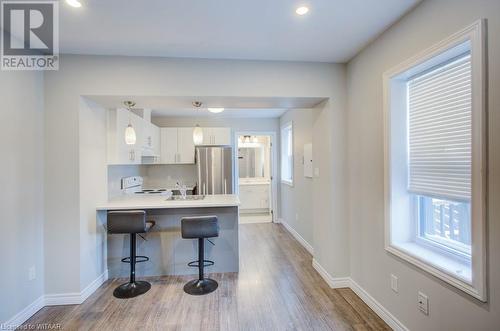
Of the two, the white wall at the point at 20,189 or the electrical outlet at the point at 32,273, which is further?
the electrical outlet at the point at 32,273

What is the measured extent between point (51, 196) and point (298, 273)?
2942 millimetres

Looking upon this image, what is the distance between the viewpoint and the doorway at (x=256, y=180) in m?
6.34

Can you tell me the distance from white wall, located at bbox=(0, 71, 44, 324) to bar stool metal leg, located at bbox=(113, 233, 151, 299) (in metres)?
0.73

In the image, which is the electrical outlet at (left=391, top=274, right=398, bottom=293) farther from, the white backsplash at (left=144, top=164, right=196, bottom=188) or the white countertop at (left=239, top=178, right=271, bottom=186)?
the white countertop at (left=239, top=178, right=271, bottom=186)

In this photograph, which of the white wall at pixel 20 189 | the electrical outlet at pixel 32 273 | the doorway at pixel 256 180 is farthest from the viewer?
the doorway at pixel 256 180

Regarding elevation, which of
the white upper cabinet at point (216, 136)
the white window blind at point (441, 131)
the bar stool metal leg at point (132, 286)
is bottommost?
the bar stool metal leg at point (132, 286)

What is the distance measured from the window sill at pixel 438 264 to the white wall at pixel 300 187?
6.50 feet

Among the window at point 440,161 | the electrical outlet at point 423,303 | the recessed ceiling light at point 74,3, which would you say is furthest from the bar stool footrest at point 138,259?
the electrical outlet at point 423,303

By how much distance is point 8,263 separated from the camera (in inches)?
85.1

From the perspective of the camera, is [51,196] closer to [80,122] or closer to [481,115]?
[80,122]

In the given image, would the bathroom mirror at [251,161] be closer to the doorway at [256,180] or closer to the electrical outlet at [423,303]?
the doorway at [256,180]

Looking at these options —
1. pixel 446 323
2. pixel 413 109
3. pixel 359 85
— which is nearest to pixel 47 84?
pixel 359 85

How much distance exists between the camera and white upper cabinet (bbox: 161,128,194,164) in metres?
5.70

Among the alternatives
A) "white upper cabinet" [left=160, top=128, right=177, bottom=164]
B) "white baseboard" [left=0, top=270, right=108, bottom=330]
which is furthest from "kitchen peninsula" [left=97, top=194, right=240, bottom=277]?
"white upper cabinet" [left=160, top=128, right=177, bottom=164]
